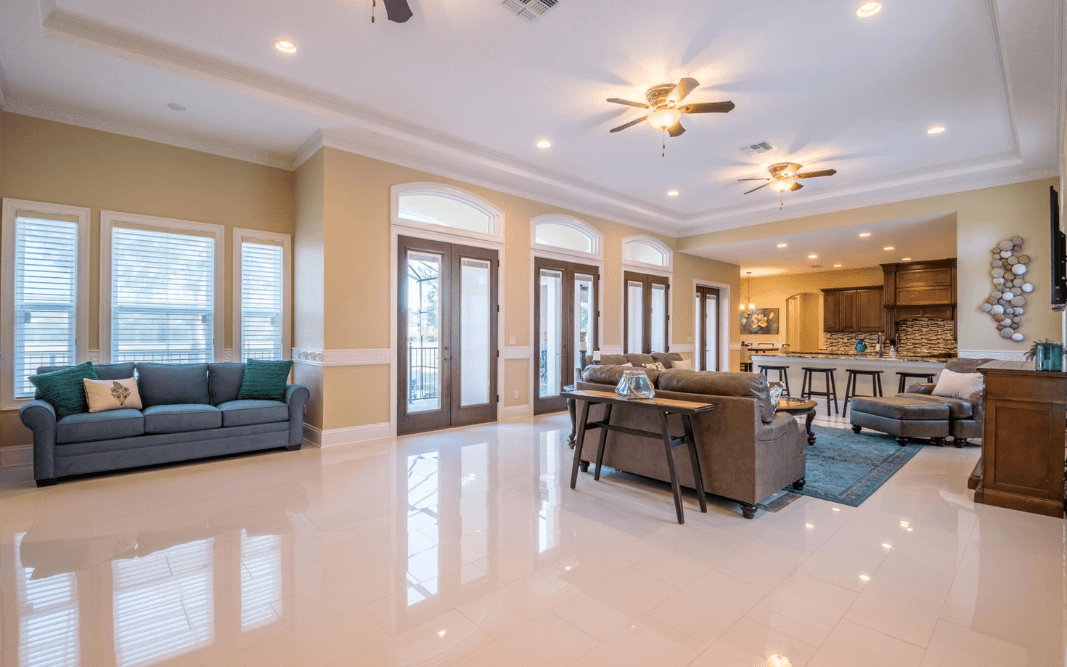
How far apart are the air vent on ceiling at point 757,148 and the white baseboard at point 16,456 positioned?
821cm

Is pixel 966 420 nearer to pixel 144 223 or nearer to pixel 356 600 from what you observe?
pixel 356 600

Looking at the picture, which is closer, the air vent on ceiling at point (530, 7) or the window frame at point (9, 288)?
the air vent on ceiling at point (530, 7)

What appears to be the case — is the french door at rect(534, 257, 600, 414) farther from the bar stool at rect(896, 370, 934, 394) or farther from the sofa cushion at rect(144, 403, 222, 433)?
the bar stool at rect(896, 370, 934, 394)

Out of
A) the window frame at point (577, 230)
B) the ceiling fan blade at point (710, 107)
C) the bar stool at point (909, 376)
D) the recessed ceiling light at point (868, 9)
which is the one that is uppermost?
the recessed ceiling light at point (868, 9)

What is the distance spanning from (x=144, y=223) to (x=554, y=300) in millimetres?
5232

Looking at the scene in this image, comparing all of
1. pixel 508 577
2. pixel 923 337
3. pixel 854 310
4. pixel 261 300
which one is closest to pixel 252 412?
pixel 261 300

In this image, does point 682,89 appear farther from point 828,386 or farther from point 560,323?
point 828,386

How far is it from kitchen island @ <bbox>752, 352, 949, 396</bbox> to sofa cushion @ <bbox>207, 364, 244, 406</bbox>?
8.58m

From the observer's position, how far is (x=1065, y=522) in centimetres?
331

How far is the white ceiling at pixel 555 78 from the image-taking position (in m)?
3.53

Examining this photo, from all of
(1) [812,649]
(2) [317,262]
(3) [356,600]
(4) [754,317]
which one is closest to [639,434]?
(1) [812,649]

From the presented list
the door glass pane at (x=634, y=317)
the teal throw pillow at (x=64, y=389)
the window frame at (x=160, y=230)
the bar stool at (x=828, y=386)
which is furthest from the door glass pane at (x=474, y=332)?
the bar stool at (x=828, y=386)

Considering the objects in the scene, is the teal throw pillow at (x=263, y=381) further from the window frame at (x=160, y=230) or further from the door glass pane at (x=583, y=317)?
the door glass pane at (x=583, y=317)

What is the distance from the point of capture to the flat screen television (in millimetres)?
4219
